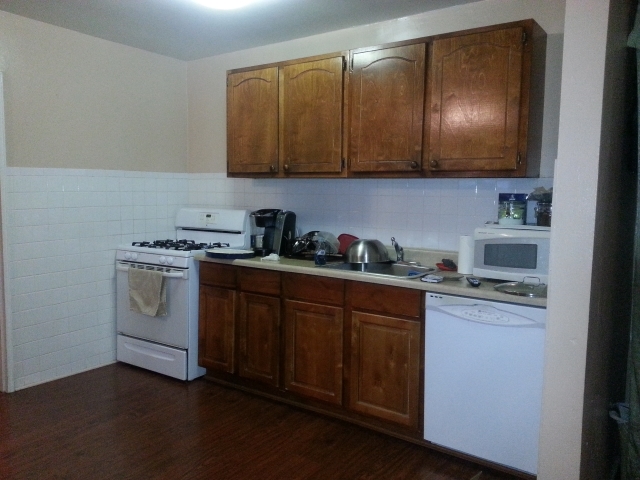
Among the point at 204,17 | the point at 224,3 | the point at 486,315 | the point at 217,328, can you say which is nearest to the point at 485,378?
the point at 486,315

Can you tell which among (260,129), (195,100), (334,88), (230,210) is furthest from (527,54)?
(195,100)

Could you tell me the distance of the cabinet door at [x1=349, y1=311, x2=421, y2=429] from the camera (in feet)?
8.75

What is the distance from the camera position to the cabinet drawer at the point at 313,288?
115 inches

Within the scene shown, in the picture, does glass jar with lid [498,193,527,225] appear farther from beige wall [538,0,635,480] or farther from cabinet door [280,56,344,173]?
cabinet door [280,56,344,173]

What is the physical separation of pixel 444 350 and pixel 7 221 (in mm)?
2743

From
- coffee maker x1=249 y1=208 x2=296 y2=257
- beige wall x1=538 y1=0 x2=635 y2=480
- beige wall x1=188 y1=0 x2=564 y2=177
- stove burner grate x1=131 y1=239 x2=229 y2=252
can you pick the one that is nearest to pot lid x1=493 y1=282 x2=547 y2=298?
beige wall x1=538 y1=0 x2=635 y2=480

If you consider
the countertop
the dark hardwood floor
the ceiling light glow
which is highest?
the ceiling light glow

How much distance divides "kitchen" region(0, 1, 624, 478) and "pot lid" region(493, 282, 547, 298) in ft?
2.14

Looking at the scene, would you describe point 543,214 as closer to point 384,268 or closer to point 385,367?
point 384,268

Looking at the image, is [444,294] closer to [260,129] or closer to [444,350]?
[444,350]

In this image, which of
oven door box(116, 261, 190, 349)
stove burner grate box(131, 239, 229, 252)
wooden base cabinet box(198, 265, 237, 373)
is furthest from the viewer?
stove burner grate box(131, 239, 229, 252)

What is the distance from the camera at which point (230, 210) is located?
393 centimetres

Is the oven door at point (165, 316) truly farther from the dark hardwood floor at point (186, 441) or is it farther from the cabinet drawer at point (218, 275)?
the dark hardwood floor at point (186, 441)

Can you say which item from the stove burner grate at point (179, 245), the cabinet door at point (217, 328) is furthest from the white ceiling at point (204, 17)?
the cabinet door at point (217, 328)
